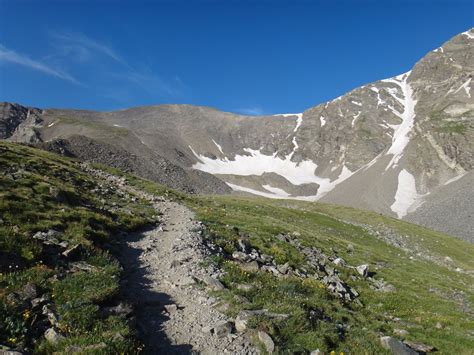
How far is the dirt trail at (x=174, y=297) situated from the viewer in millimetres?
12188

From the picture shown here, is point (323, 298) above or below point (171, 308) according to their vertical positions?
below

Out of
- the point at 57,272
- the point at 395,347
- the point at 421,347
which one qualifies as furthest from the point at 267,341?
the point at 57,272

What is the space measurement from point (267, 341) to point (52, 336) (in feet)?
21.8

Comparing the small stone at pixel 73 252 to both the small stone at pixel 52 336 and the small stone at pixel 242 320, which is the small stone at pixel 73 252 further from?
the small stone at pixel 242 320

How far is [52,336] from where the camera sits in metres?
10.5

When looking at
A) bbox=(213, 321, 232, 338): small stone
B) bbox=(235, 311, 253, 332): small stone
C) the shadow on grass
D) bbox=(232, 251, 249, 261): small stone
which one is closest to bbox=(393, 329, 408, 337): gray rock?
bbox=(235, 311, 253, 332): small stone

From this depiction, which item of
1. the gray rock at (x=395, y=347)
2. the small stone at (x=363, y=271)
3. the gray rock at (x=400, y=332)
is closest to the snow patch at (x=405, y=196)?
the small stone at (x=363, y=271)

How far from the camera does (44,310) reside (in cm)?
1159

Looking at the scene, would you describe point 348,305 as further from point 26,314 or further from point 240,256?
point 26,314

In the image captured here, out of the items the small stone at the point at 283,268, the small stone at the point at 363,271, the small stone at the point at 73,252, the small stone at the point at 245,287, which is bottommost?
the small stone at the point at 363,271

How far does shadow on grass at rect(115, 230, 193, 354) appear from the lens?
11820 mm

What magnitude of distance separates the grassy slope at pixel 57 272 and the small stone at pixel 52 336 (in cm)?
18

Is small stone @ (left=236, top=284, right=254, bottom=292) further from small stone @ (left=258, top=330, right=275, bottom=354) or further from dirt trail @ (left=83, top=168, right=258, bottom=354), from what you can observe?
small stone @ (left=258, top=330, right=275, bottom=354)

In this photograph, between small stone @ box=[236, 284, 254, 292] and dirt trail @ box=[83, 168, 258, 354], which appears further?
small stone @ box=[236, 284, 254, 292]
